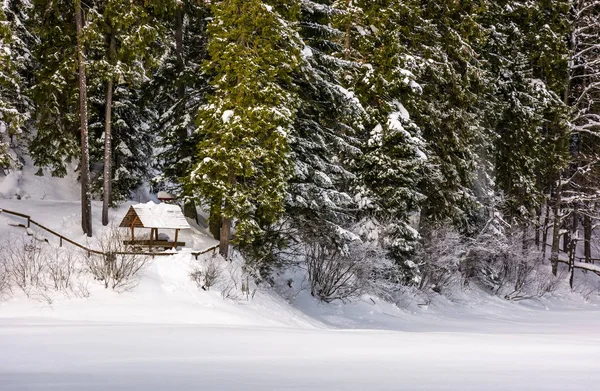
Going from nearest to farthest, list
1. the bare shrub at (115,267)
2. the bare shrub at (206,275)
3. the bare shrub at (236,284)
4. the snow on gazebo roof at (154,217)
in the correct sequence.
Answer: the bare shrub at (115,267) → the bare shrub at (206,275) → the bare shrub at (236,284) → the snow on gazebo roof at (154,217)

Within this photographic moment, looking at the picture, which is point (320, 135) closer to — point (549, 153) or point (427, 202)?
point (427, 202)

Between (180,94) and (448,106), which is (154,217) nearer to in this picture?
(180,94)

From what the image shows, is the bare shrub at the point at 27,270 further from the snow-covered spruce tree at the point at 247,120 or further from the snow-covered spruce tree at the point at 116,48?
the snow-covered spruce tree at the point at 116,48

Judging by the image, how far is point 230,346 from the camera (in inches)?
533

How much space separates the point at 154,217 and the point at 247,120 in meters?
4.68

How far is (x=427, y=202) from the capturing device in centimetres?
3266

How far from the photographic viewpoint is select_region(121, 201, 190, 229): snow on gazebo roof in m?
24.1

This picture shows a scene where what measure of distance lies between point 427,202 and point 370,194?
4.31m

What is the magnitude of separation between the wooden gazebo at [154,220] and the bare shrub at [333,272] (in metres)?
4.88

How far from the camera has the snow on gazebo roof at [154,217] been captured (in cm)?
2411

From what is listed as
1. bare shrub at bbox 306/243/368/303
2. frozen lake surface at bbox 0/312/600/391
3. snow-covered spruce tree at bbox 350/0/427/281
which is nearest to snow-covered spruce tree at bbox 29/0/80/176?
bare shrub at bbox 306/243/368/303

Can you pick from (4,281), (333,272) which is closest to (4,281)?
(4,281)

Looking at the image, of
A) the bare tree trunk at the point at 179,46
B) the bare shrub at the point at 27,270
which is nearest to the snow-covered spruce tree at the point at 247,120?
the bare tree trunk at the point at 179,46

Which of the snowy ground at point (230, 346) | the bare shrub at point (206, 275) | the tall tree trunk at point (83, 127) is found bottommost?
the snowy ground at point (230, 346)
